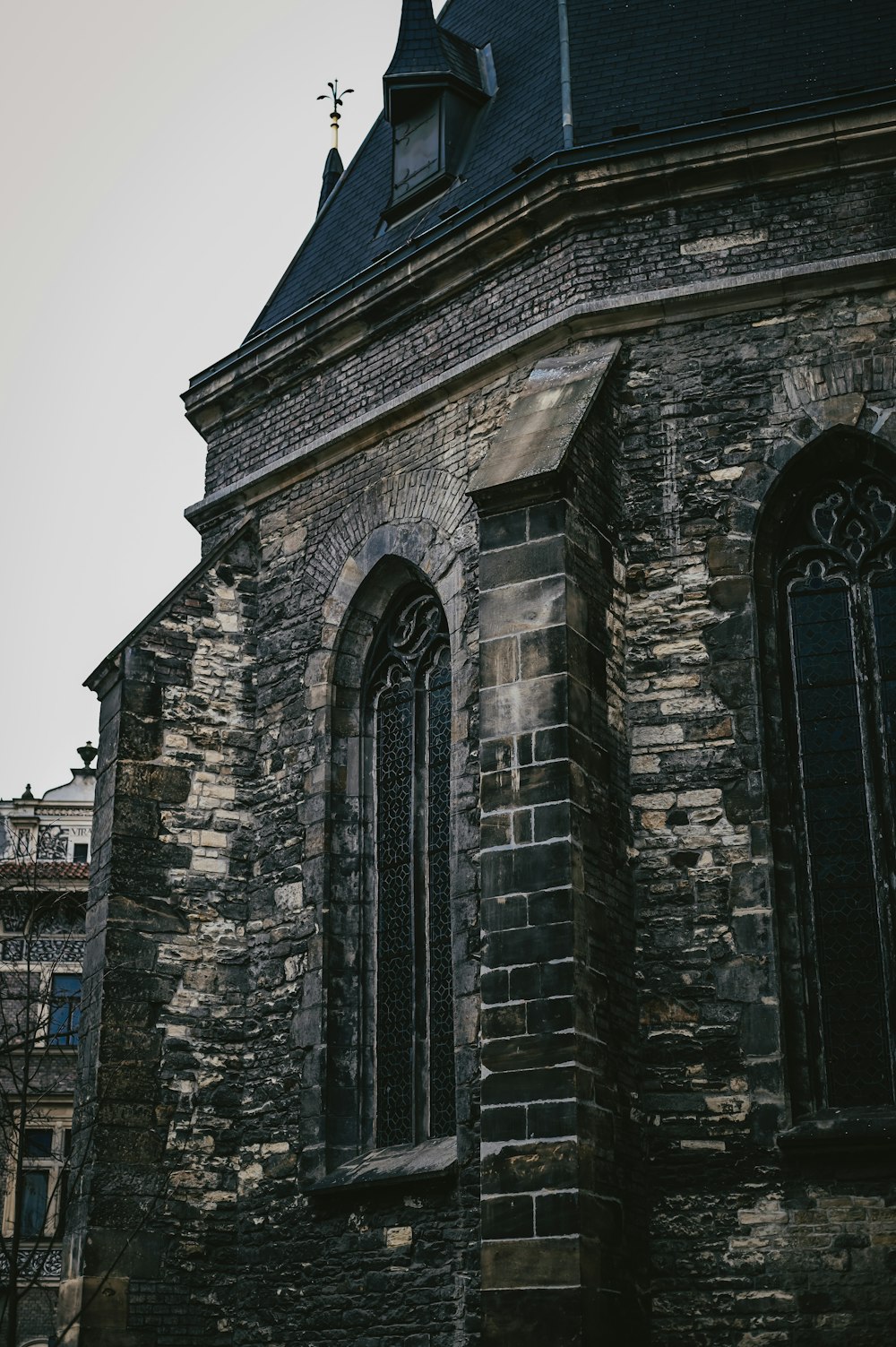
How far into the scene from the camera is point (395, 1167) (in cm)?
1080

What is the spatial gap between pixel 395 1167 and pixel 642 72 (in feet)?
27.2

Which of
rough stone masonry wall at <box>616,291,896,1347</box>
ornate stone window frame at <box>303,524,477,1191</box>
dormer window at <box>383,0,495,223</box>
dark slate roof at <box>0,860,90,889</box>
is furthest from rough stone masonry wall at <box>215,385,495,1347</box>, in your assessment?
dark slate roof at <box>0,860,90,889</box>

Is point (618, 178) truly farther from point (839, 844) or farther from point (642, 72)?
point (839, 844)

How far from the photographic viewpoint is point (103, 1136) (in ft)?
38.0

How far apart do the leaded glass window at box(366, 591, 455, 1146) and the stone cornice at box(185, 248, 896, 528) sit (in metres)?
1.40

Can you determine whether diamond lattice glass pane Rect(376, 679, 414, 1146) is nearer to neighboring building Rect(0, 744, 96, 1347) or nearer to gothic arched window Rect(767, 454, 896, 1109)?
gothic arched window Rect(767, 454, 896, 1109)

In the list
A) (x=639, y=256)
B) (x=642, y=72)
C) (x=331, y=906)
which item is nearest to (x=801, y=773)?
(x=331, y=906)

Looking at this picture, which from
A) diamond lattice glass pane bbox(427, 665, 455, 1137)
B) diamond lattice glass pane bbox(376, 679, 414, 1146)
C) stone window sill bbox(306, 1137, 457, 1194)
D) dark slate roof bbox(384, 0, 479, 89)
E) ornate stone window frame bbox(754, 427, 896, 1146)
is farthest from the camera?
dark slate roof bbox(384, 0, 479, 89)


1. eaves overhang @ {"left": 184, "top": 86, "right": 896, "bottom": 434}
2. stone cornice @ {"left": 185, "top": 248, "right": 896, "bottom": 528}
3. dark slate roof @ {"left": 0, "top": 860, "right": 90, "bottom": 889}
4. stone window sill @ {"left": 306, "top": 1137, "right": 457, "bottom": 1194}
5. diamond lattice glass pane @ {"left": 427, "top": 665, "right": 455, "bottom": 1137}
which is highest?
eaves overhang @ {"left": 184, "top": 86, "right": 896, "bottom": 434}

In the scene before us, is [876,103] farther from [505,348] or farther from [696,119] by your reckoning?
[505,348]

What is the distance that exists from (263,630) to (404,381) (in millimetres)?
2351

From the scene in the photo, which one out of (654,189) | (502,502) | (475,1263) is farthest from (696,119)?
(475,1263)

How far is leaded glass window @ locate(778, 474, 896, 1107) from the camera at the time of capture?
31.8 ft

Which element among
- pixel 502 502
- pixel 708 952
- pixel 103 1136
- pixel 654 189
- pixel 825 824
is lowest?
pixel 103 1136
